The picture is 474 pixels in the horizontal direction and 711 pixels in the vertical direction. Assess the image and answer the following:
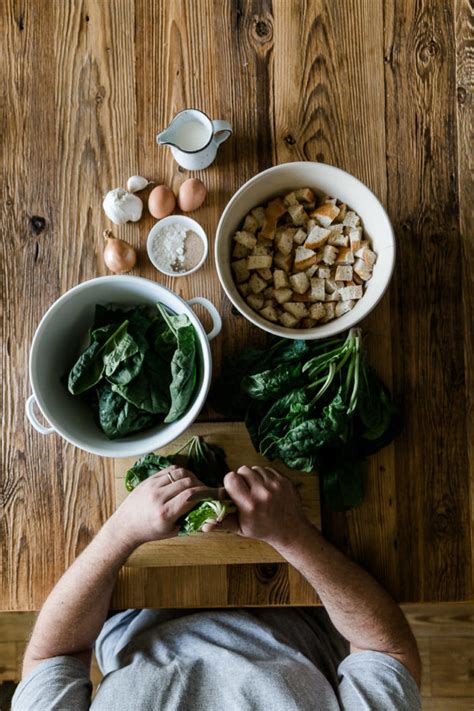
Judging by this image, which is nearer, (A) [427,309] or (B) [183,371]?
(B) [183,371]

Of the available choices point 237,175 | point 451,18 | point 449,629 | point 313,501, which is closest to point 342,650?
point 313,501

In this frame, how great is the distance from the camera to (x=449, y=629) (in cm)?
159

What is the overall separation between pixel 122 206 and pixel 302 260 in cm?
31

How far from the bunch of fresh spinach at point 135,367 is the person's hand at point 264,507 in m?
0.14

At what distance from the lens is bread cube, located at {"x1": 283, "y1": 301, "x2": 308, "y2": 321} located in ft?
3.23

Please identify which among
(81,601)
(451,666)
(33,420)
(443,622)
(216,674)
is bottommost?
(451,666)

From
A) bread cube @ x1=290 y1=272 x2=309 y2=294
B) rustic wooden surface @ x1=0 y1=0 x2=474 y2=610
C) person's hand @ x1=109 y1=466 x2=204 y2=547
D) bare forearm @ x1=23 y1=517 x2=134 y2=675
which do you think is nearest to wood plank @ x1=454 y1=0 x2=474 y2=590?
rustic wooden surface @ x1=0 y1=0 x2=474 y2=610

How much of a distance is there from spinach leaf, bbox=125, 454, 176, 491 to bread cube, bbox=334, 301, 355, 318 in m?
0.35

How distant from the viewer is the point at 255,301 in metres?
0.99

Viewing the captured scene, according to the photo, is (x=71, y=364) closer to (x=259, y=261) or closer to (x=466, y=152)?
(x=259, y=261)

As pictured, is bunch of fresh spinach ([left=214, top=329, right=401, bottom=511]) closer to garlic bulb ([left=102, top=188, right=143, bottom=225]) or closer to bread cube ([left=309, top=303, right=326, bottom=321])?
bread cube ([left=309, top=303, right=326, bottom=321])

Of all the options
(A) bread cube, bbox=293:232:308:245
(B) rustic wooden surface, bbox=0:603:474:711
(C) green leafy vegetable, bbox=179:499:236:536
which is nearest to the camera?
(C) green leafy vegetable, bbox=179:499:236:536

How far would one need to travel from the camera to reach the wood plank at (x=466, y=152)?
1069 millimetres

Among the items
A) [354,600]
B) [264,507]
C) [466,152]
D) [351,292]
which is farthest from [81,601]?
[466,152]
